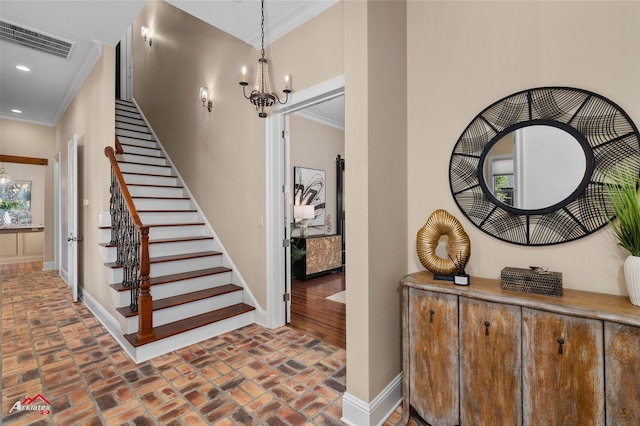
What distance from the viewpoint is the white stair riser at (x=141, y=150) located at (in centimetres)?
518

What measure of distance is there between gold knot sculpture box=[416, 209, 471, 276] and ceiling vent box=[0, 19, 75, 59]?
4.26m

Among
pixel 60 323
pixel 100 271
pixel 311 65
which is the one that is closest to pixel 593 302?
pixel 311 65

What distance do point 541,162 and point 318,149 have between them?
190 inches

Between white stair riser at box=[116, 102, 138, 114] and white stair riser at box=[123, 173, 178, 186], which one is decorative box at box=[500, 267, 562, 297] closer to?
white stair riser at box=[123, 173, 178, 186]

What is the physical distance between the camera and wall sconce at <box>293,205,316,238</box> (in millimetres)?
5446

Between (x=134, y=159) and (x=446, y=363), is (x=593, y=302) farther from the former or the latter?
(x=134, y=159)

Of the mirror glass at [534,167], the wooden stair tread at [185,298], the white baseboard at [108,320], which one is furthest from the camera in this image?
the wooden stair tread at [185,298]

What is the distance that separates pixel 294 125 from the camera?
5.72 metres

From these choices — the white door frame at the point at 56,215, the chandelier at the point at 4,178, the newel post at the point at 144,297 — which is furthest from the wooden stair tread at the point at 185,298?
the chandelier at the point at 4,178

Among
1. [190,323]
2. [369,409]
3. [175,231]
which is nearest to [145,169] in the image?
[175,231]

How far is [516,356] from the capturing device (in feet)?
4.82

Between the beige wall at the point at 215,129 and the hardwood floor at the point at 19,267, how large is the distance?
163 inches

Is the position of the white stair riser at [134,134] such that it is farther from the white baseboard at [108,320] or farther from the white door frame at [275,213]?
the white door frame at [275,213]

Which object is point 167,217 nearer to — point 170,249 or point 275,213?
point 170,249
